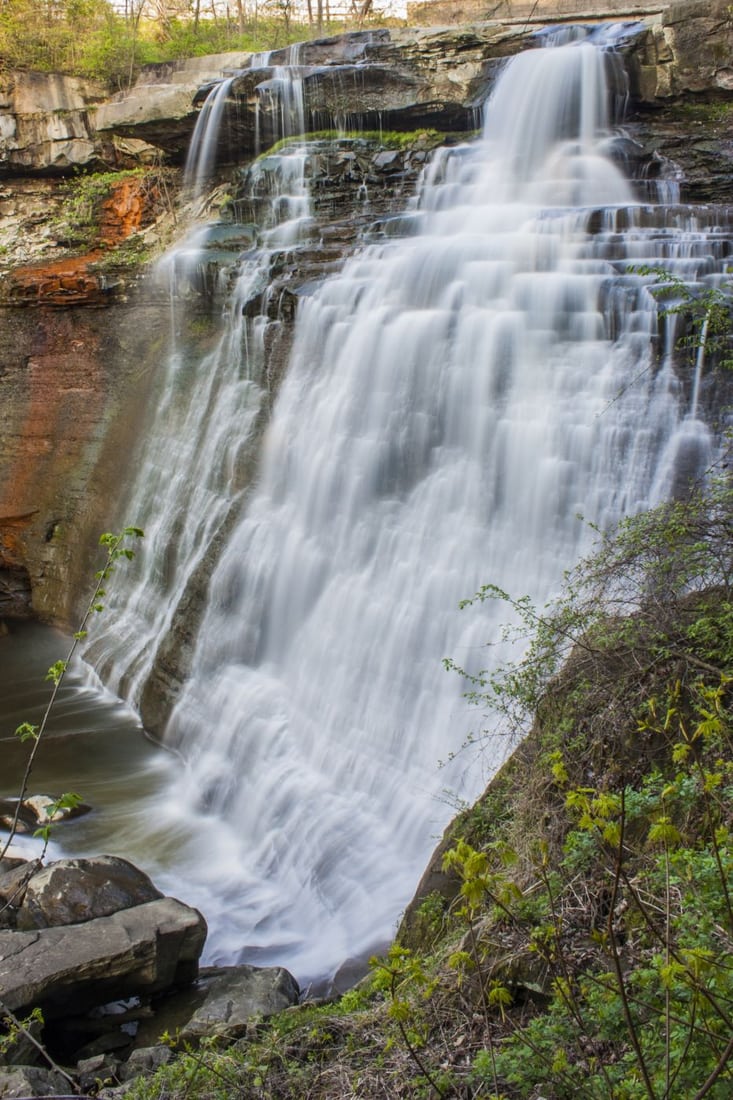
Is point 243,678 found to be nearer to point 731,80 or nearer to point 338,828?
point 338,828

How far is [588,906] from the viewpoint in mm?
3793

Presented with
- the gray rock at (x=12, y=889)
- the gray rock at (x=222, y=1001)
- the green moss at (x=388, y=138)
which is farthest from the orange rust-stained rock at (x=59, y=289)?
the gray rock at (x=222, y=1001)

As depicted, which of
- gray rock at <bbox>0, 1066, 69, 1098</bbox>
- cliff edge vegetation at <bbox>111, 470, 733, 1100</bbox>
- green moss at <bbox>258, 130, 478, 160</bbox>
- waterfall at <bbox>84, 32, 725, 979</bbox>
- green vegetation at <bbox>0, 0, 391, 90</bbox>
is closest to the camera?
cliff edge vegetation at <bbox>111, 470, 733, 1100</bbox>

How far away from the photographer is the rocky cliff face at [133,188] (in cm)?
1284

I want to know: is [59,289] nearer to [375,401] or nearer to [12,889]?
[375,401]

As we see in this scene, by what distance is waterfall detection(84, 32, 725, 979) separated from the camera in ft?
23.6

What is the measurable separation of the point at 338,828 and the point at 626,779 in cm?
349

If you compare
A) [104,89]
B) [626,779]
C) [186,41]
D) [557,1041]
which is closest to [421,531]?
[626,779]

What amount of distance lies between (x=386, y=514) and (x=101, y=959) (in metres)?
4.97

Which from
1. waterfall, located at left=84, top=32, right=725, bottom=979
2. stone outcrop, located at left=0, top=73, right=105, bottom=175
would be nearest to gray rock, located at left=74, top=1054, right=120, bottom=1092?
waterfall, located at left=84, top=32, right=725, bottom=979

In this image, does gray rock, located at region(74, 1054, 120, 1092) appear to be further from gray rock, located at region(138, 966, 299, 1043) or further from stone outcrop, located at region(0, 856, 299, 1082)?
gray rock, located at region(138, 966, 299, 1043)

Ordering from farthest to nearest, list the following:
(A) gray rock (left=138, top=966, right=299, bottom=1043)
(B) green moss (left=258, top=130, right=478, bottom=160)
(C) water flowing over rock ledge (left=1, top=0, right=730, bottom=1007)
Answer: (B) green moss (left=258, top=130, right=478, bottom=160) < (C) water flowing over rock ledge (left=1, top=0, right=730, bottom=1007) < (A) gray rock (left=138, top=966, right=299, bottom=1043)

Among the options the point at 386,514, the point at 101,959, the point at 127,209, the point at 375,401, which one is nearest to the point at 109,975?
the point at 101,959

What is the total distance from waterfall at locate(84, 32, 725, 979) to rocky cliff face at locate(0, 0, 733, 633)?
169 centimetres
